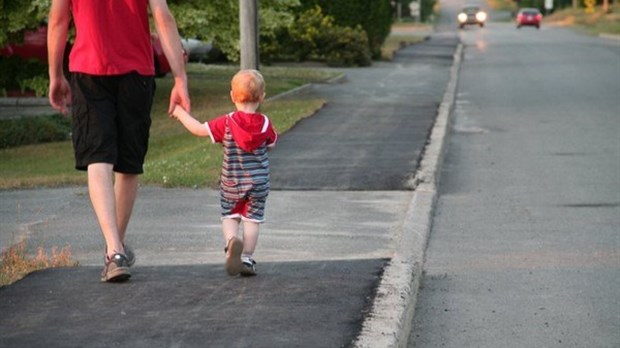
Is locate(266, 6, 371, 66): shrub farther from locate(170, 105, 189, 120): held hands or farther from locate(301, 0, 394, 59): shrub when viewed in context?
locate(170, 105, 189, 120): held hands

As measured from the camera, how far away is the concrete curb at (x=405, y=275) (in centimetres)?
698

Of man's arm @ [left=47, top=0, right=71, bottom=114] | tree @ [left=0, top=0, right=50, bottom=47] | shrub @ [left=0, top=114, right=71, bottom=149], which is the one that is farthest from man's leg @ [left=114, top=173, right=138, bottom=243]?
tree @ [left=0, top=0, right=50, bottom=47]

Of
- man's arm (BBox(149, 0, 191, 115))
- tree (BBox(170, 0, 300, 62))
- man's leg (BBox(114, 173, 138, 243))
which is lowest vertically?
tree (BBox(170, 0, 300, 62))

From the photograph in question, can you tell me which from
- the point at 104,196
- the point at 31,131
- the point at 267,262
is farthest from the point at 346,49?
the point at 104,196

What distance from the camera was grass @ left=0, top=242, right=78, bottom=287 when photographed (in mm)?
8376

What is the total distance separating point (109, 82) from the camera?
8.16m

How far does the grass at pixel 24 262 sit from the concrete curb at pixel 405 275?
1.90 m

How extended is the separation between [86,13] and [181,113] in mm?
732

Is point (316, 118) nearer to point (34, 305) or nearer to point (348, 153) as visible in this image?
point (348, 153)

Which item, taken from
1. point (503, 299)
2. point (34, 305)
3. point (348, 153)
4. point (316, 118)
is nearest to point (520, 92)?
point (316, 118)

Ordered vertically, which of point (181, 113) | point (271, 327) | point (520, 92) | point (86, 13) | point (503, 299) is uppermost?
point (86, 13)

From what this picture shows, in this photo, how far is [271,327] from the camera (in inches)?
272

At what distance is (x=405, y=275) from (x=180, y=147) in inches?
473

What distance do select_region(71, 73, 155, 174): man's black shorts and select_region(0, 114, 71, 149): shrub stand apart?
14.3 meters
